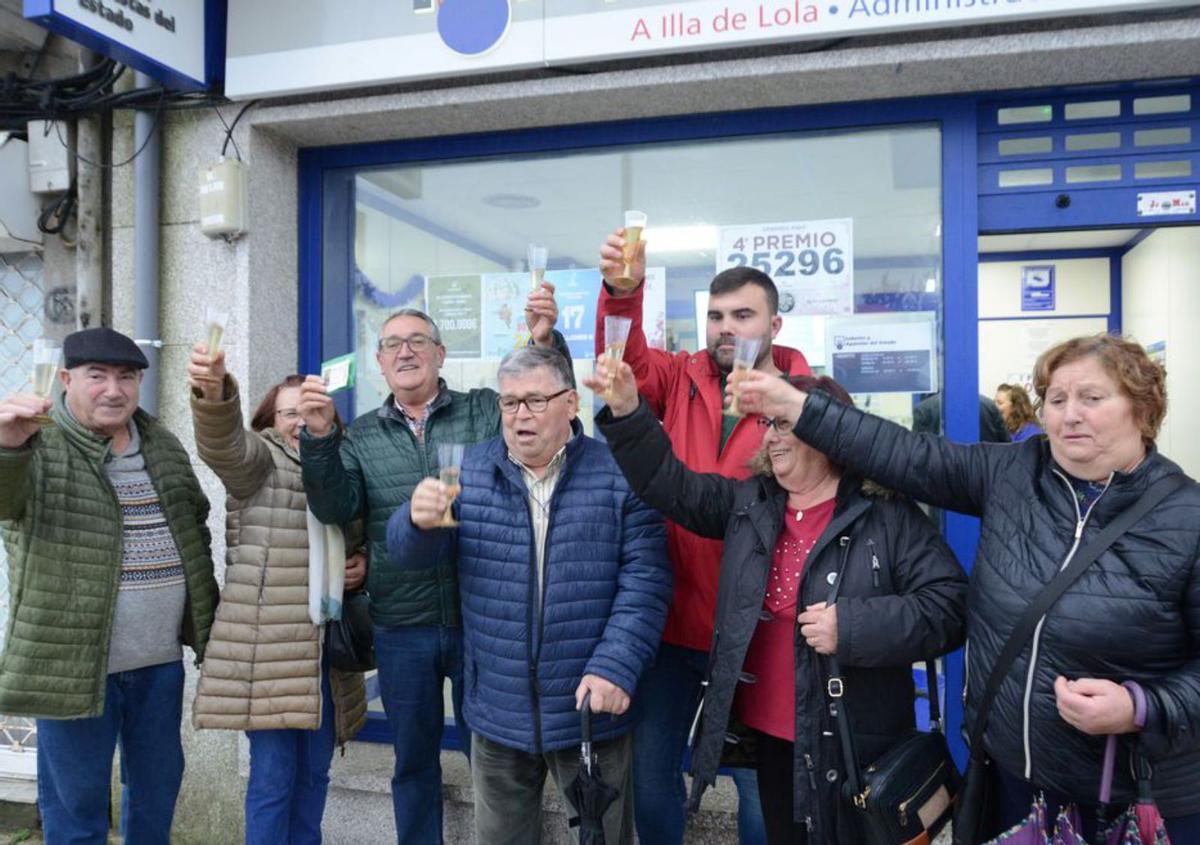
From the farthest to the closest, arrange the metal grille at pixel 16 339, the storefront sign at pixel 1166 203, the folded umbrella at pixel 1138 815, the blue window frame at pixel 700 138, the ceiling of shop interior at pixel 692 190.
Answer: the metal grille at pixel 16 339
the ceiling of shop interior at pixel 692 190
the blue window frame at pixel 700 138
the storefront sign at pixel 1166 203
the folded umbrella at pixel 1138 815

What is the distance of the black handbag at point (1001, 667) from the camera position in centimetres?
184

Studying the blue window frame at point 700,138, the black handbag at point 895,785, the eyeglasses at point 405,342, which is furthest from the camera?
the blue window frame at point 700,138

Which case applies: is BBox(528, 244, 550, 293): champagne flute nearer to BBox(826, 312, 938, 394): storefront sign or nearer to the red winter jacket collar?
the red winter jacket collar

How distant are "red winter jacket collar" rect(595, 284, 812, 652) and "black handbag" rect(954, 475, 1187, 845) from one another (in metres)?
0.83

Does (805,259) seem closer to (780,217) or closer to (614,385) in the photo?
(780,217)

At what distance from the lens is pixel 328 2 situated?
3604 millimetres

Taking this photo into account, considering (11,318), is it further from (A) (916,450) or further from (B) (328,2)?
(A) (916,450)

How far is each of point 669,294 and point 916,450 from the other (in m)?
1.79

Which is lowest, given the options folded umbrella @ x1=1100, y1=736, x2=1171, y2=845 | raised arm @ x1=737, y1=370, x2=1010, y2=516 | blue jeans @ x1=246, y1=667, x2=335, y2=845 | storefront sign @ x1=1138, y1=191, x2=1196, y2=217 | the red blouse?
blue jeans @ x1=246, y1=667, x2=335, y2=845

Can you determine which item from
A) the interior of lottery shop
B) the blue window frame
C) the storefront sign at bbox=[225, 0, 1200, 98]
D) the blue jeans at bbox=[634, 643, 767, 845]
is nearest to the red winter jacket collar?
the blue jeans at bbox=[634, 643, 767, 845]

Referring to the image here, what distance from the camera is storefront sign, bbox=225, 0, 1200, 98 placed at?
9.91 ft

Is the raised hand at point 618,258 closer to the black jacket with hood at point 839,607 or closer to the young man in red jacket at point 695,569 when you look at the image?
the young man in red jacket at point 695,569

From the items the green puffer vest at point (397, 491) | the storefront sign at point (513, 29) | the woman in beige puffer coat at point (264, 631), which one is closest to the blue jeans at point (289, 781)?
the woman in beige puffer coat at point (264, 631)

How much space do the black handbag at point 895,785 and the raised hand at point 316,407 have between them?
61.9 inches
